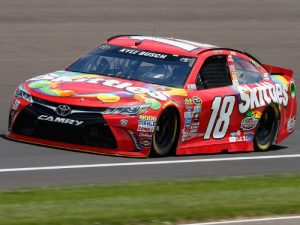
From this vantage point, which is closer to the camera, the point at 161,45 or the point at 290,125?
the point at 161,45

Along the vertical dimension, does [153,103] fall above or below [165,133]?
above

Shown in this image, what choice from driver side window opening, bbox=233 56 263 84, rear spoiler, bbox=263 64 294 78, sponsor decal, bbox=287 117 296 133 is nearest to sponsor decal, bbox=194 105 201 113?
driver side window opening, bbox=233 56 263 84

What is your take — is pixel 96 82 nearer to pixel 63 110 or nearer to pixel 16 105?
pixel 63 110

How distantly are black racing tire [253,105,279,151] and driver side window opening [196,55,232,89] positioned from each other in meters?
0.92

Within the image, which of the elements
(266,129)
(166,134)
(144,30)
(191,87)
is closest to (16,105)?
(166,134)

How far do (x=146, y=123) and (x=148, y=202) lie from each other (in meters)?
3.08

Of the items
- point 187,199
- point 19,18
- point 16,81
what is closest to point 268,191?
point 187,199

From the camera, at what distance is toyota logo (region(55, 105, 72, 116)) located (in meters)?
13.8

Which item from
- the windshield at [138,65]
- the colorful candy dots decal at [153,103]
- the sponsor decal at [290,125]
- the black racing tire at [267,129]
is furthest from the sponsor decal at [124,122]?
the sponsor decal at [290,125]

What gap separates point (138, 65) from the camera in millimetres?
15062

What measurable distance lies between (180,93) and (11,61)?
832 centimetres

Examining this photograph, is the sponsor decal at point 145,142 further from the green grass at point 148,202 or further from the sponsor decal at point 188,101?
the green grass at point 148,202

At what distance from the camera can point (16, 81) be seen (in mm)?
20609

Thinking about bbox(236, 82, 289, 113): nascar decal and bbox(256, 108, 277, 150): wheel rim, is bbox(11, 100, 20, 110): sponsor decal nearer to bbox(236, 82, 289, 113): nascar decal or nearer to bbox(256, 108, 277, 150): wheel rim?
bbox(236, 82, 289, 113): nascar decal
